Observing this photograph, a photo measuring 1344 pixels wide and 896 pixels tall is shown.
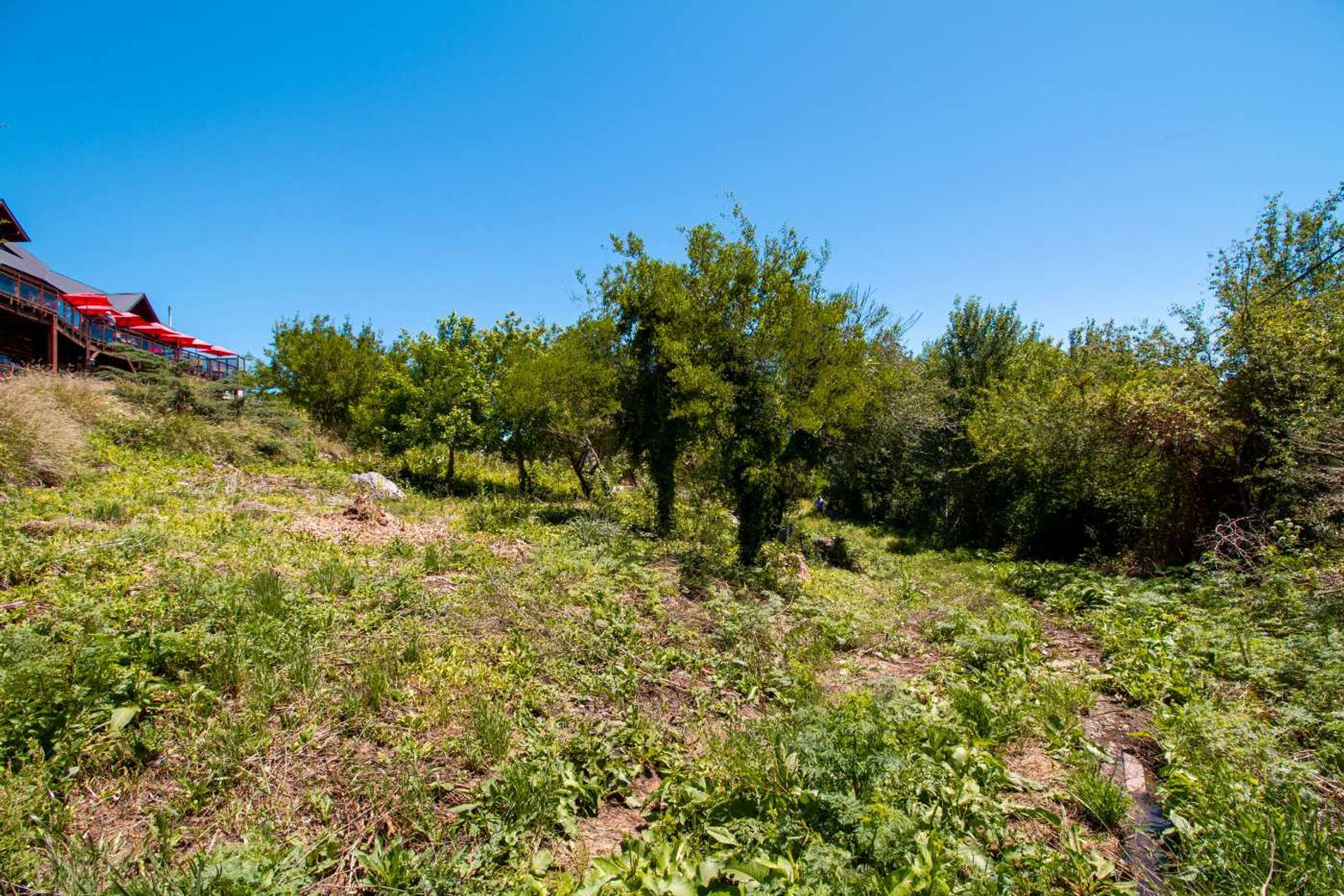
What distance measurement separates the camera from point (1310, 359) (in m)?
8.54

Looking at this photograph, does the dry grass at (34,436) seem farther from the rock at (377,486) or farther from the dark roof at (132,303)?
the dark roof at (132,303)

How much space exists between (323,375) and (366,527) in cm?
1996

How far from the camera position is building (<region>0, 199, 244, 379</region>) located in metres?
18.2

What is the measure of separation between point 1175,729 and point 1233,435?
8682 mm

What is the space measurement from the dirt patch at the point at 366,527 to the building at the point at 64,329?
13.6 meters

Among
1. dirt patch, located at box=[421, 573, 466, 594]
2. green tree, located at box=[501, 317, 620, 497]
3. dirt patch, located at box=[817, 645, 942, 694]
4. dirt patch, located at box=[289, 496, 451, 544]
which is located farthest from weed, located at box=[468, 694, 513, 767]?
green tree, located at box=[501, 317, 620, 497]

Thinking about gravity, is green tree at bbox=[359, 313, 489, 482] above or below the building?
below

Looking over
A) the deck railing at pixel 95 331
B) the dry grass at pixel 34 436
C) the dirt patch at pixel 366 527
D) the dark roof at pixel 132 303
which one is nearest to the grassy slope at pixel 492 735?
the dirt patch at pixel 366 527

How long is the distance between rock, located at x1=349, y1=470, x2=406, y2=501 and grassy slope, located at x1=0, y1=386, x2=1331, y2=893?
247 inches

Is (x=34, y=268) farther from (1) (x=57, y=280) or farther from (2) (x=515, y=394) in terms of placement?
(2) (x=515, y=394)

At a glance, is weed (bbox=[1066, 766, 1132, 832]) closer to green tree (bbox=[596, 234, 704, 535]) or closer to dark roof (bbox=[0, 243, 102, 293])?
green tree (bbox=[596, 234, 704, 535])

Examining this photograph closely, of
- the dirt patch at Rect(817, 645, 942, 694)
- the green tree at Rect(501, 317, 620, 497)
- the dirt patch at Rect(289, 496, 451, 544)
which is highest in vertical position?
the green tree at Rect(501, 317, 620, 497)

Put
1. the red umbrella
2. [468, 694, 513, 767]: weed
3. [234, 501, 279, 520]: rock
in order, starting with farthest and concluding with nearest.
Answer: the red umbrella, [234, 501, 279, 520]: rock, [468, 694, 513, 767]: weed

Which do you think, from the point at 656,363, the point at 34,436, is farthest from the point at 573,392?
the point at 34,436
